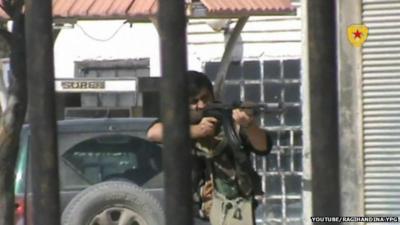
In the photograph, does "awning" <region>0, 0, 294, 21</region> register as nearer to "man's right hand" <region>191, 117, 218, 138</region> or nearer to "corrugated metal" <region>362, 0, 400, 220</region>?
"corrugated metal" <region>362, 0, 400, 220</region>

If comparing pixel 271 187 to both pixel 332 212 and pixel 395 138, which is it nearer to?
pixel 395 138

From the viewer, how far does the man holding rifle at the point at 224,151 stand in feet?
16.5

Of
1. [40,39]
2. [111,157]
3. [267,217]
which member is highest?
[40,39]

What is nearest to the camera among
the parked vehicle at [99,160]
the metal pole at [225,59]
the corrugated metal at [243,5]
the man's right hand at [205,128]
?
the man's right hand at [205,128]

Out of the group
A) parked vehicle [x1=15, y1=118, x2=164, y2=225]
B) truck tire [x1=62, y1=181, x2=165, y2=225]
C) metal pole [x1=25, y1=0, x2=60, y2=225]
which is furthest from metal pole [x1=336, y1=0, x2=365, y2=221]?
metal pole [x1=25, y1=0, x2=60, y2=225]

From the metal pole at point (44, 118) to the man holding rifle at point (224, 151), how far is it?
1377 millimetres

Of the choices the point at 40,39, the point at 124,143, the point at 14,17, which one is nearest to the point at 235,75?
the point at 124,143

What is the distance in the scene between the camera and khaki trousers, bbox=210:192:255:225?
16.9 feet

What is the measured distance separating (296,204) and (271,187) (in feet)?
1.19

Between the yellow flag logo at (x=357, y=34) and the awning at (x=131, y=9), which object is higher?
the awning at (x=131, y=9)

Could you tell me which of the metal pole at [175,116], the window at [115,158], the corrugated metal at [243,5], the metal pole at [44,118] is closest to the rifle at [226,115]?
the metal pole at [44,118]

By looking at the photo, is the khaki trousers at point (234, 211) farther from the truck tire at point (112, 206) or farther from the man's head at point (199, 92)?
the truck tire at point (112, 206)

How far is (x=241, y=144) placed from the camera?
5.09 metres

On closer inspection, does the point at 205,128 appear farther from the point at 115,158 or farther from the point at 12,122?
the point at 115,158
